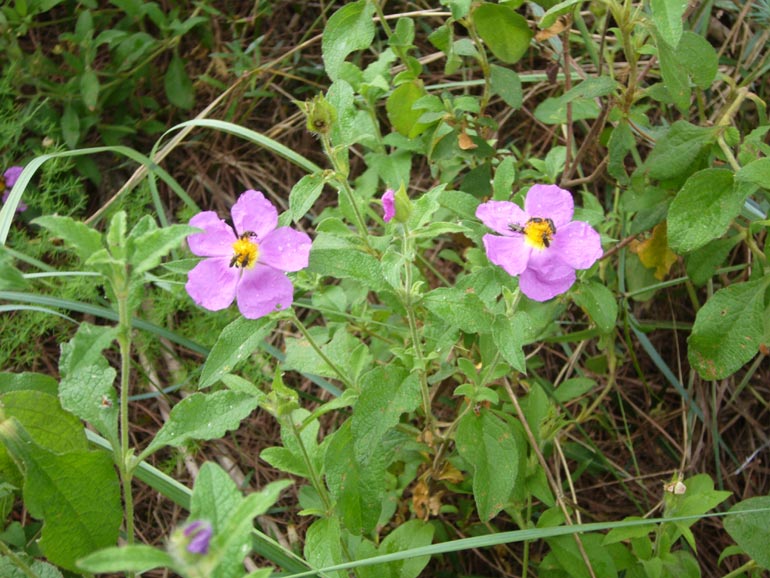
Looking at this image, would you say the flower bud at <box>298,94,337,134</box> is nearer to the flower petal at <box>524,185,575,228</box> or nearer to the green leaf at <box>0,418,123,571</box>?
the flower petal at <box>524,185,575,228</box>

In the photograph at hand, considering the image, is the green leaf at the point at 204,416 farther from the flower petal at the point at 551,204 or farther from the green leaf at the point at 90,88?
the green leaf at the point at 90,88

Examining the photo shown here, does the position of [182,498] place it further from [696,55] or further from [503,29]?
[696,55]

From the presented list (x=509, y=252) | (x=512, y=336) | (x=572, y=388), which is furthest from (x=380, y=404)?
(x=572, y=388)

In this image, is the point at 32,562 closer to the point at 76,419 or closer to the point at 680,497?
the point at 76,419

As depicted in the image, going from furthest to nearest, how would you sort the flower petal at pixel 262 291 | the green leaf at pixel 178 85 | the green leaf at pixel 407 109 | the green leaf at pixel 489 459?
1. the green leaf at pixel 178 85
2. the green leaf at pixel 407 109
3. the green leaf at pixel 489 459
4. the flower petal at pixel 262 291

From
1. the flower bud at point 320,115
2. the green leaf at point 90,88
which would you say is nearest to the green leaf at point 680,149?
the flower bud at point 320,115

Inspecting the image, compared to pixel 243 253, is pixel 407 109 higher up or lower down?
lower down

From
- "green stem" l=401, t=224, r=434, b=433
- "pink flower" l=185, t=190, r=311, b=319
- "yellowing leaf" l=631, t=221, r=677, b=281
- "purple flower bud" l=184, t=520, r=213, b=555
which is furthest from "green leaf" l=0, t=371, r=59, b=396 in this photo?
"yellowing leaf" l=631, t=221, r=677, b=281
